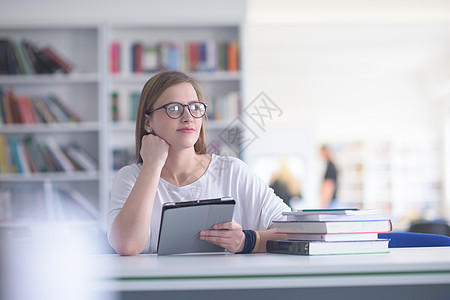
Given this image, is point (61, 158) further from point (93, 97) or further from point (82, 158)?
point (93, 97)

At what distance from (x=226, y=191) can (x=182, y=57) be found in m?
2.56

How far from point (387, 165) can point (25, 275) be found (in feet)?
27.2

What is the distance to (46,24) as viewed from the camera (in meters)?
4.16

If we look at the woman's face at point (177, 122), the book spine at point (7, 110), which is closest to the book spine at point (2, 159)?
the book spine at point (7, 110)

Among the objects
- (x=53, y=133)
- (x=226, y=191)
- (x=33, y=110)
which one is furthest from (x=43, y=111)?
(x=226, y=191)

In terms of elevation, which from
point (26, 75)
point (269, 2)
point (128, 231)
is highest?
point (269, 2)

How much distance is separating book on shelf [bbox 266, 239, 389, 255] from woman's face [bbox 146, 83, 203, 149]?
52 cm

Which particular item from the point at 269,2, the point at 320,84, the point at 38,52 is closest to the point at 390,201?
the point at 320,84

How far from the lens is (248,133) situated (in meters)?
5.57

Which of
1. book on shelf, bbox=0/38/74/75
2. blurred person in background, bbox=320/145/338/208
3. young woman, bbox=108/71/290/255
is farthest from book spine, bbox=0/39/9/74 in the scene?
blurred person in background, bbox=320/145/338/208

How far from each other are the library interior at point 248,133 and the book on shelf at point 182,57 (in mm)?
11

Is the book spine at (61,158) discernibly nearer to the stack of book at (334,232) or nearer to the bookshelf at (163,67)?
the bookshelf at (163,67)

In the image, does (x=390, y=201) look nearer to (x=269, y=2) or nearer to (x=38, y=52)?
(x=269, y=2)

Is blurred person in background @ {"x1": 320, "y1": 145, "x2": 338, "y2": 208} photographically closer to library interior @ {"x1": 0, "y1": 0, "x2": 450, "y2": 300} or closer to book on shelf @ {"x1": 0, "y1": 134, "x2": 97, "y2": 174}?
library interior @ {"x1": 0, "y1": 0, "x2": 450, "y2": 300}
